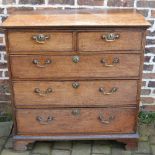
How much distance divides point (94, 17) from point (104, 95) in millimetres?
622

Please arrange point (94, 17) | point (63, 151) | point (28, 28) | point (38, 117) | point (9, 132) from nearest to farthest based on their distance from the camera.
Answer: point (28, 28)
point (94, 17)
point (38, 117)
point (63, 151)
point (9, 132)

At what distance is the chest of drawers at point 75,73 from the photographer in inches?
86.7

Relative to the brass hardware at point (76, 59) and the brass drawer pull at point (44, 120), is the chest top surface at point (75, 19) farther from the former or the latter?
the brass drawer pull at point (44, 120)

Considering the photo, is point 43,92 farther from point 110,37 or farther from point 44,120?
point 110,37

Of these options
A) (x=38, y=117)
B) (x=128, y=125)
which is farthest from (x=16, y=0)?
(x=128, y=125)

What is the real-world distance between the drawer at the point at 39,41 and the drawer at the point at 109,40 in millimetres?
102

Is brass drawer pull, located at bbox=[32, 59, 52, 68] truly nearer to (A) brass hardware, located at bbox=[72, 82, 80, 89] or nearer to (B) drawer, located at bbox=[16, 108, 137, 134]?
(A) brass hardware, located at bbox=[72, 82, 80, 89]

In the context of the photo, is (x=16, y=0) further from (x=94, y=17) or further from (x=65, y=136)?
(x=65, y=136)

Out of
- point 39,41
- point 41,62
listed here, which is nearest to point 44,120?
point 41,62

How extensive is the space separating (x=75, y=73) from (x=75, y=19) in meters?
0.41

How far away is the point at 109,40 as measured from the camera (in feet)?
7.29

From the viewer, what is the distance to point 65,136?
2.59 m

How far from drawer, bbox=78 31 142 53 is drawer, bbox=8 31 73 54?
102mm

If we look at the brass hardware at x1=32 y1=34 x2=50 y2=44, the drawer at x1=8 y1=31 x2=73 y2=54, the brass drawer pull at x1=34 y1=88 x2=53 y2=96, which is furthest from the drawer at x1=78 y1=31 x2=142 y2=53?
the brass drawer pull at x1=34 y1=88 x2=53 y2=96
